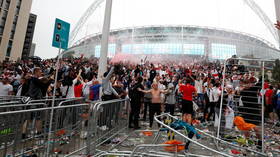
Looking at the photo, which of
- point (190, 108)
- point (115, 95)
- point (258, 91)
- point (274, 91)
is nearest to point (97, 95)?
point (115, 95)

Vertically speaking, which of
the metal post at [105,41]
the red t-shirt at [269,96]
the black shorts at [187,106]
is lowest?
the black shorts at [187,106]

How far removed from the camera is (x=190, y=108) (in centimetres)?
651

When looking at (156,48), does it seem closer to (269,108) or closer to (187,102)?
(269,108)

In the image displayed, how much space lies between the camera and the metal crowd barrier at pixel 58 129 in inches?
96.9

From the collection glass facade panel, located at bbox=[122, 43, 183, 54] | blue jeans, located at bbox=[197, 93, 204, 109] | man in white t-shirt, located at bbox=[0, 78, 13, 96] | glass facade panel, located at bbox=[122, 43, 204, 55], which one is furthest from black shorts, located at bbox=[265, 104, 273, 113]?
glass facade panel, located at bbox=[122, 43, 183, 54]

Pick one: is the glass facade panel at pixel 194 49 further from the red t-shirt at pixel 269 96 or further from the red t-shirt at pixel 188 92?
the red t-shirt at pixel 188 92

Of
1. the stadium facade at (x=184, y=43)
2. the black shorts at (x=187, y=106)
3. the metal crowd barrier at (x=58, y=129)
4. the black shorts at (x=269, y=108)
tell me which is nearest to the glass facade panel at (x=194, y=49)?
the stadium facade at (x=184, y=43)

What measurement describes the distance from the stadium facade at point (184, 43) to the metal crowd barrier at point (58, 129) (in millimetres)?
37776

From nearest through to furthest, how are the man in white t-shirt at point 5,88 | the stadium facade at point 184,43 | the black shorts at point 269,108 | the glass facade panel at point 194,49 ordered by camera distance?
the man in white t-shirt at point 5,88 < the black shorts at point 269,108 < the stadium facade at point 184,43 < the glass facade panel at point 194,49

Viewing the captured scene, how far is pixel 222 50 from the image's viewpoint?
45.4 metres

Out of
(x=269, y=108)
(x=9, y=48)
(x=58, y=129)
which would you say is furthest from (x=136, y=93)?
(x=9, y=48)

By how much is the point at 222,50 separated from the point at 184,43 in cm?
1003

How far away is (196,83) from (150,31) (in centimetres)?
4860

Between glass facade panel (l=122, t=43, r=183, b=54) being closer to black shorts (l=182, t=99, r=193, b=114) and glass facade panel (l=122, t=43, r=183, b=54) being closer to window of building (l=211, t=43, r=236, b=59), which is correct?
window of building (l=211, t=43, r=236, b=59)
